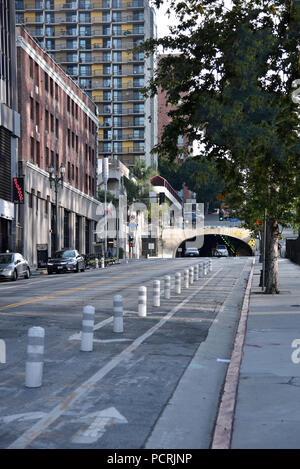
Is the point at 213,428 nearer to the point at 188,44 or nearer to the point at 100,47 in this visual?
the point at 188,44

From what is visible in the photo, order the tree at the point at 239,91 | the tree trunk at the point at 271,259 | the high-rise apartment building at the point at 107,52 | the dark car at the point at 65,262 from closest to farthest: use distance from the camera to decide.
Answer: the tree at the point at 239,91 < the tree trunk at the point at 271,259 < the dark car at the point at 65,262 < the high-rise apartment building at the point at 107,52

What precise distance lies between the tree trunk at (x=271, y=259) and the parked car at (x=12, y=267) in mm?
15096

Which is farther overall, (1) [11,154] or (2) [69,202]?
(2) [69,202]

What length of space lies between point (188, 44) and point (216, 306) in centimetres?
759

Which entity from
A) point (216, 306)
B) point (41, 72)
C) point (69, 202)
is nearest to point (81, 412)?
point (216, 306)

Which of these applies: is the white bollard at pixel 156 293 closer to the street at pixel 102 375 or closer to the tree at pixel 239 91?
the street at pixel 102 375

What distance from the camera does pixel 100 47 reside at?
126188 mm

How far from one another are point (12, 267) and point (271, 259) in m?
15.8

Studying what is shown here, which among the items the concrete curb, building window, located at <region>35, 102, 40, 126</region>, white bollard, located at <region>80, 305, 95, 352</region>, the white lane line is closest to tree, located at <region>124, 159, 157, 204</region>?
building window, located at <region>35, 102, 40, 126</region>

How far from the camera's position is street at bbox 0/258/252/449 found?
21.0ft

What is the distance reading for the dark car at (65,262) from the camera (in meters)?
44.5

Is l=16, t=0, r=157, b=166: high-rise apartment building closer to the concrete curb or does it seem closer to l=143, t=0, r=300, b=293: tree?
l=143, t=0, r=300, b=293: tree

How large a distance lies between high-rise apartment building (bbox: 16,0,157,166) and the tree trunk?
103 meters

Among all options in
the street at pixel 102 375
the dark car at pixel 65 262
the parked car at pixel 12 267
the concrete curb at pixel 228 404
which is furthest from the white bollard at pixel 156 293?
the dark car at pixel 65 262
